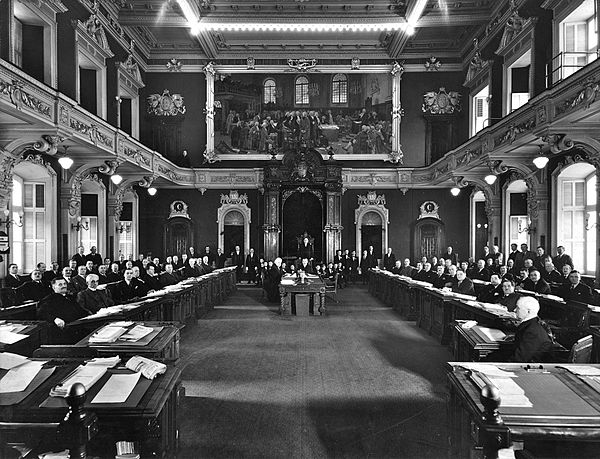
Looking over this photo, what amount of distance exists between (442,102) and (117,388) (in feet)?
71.8

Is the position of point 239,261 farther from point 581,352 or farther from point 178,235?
point 581,352

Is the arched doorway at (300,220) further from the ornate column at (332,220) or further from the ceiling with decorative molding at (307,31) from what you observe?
the ceiling with decorative molding at (307,31)

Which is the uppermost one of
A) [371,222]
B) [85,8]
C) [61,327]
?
[85,8]

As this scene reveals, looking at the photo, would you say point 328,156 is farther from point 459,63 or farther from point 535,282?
point 535,282

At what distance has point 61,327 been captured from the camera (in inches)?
277

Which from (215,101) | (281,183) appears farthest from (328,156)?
(215,101)

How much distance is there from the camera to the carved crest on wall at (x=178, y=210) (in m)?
23.3

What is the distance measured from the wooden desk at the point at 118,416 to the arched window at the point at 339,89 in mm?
20992

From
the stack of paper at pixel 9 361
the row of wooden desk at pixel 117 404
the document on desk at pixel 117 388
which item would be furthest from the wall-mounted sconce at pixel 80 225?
the document on desk at pixel 117 388

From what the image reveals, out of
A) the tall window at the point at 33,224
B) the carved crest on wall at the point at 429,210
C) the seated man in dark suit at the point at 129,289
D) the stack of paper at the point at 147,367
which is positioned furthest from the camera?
the carved crest on wall at the point at 429,210

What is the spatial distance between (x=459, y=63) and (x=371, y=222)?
8177 mm

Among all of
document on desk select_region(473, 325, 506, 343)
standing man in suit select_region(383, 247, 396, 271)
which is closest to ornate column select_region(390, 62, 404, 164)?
standing man in suit select_region(383, 247, 396, 271)

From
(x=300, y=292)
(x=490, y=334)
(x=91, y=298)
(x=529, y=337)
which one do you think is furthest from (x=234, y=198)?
(x=529, y=337)

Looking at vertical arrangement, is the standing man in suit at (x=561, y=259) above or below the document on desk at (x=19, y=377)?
above
